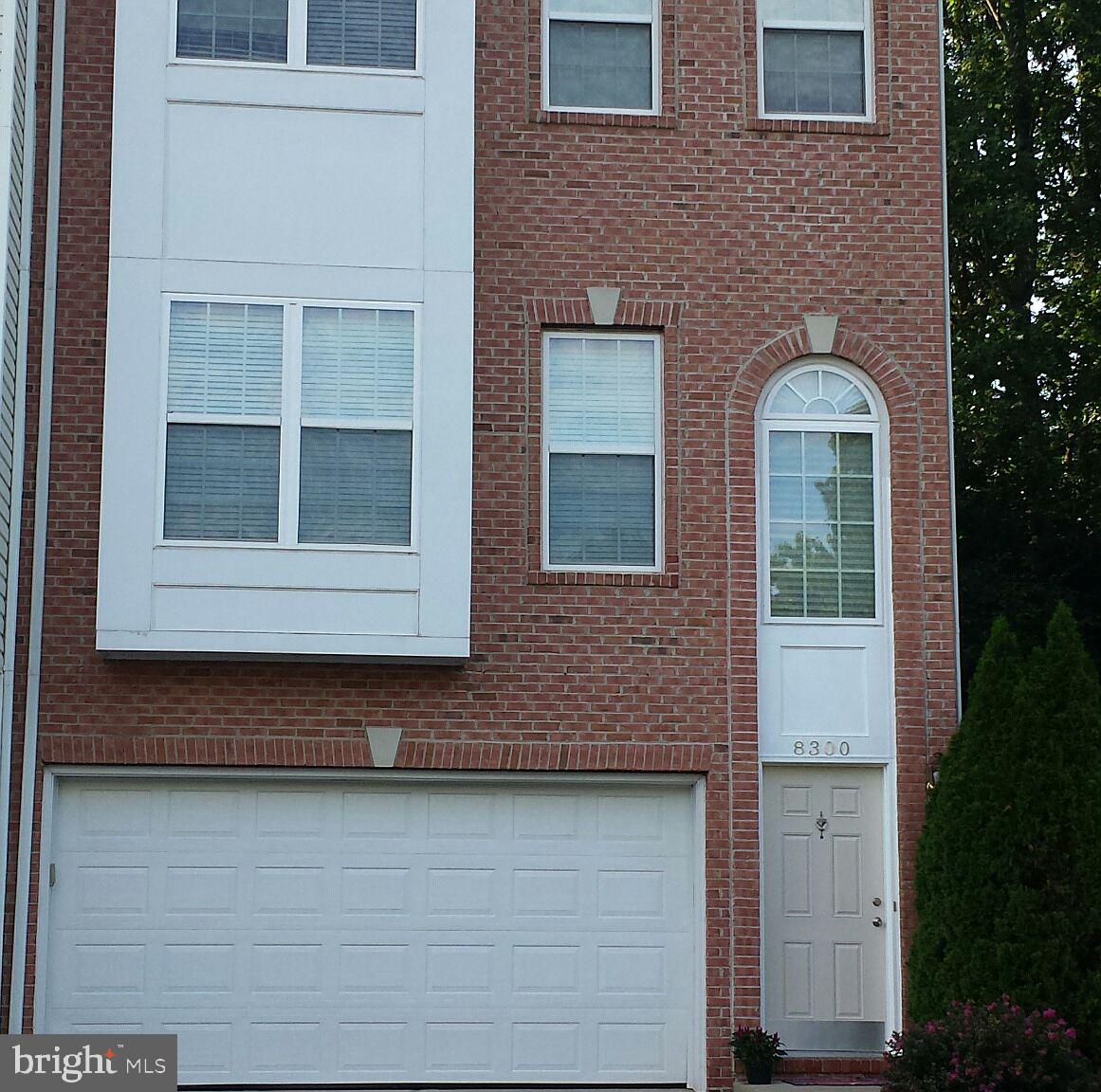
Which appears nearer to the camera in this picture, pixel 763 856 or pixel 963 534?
pixel 763 856

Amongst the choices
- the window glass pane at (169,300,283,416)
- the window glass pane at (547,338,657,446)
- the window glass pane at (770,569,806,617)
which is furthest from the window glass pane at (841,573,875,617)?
the window glass pane at (169,300,283,416)

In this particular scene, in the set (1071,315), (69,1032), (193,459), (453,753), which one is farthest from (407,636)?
(1071,315)

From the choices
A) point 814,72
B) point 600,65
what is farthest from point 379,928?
point 814,72

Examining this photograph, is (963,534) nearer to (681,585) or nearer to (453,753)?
(681,585)

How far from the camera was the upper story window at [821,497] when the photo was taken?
12.5 meters

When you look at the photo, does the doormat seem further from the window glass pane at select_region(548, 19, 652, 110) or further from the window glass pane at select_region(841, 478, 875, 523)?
the window glass pane at select_region(548, 19, 652, 110)


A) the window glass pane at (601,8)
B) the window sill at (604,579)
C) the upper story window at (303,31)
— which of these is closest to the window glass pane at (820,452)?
the window sill at (604,579)

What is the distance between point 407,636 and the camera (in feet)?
37.8

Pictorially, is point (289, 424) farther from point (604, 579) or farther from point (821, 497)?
point (821, 497)

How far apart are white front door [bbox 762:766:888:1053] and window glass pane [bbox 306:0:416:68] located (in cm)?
596

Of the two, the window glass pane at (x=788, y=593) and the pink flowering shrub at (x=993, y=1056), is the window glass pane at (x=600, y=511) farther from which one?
the pink flowering shrub at (x=993, y=1056)

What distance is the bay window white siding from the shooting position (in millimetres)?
11438

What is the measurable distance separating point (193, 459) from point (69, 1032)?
4.02 m

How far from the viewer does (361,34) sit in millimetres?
12227
